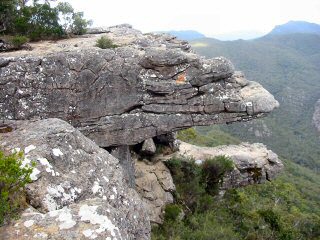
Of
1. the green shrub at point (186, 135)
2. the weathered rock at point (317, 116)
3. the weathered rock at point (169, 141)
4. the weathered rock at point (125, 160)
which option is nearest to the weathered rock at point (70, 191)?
the weathered rock at point (125, 160)

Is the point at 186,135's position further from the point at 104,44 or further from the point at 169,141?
the point at 104,44

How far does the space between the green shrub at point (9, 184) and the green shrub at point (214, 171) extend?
1872 centimetres

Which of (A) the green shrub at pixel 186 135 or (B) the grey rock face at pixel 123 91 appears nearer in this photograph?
(B) the grey rock face at pixel 123 91

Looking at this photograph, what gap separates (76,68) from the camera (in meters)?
16.3

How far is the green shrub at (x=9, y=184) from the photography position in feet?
17.8

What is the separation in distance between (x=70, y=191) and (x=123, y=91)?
34.7 ft

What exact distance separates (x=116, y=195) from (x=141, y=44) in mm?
13512

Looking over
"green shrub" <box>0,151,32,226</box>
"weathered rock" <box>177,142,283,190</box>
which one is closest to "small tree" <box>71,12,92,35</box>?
"weathered rock" <box>177,142,283,190</box>

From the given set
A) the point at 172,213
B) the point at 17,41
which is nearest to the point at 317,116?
the point at 172,213

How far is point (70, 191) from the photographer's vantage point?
6871 millimetres

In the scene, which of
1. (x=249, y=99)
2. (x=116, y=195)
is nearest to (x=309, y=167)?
(x=249, y=99)

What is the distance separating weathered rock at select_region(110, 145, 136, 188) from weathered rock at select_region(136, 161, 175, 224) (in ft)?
4.01

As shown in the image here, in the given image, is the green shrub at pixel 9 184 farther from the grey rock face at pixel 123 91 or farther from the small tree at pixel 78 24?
the small tree at pixel 78 24

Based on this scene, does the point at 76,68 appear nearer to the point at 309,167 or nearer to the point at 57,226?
the point at 57,226
